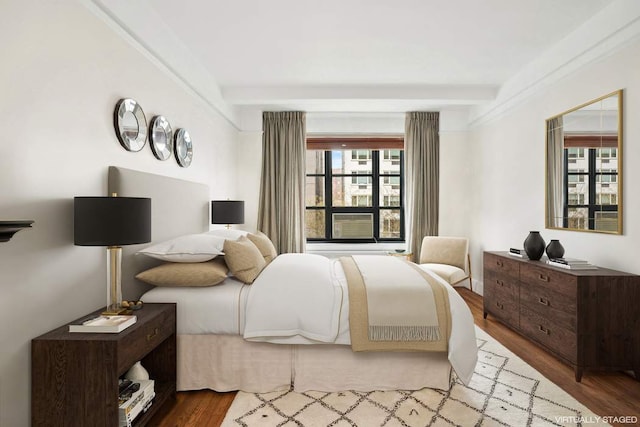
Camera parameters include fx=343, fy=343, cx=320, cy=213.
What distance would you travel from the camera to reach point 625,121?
102 inches

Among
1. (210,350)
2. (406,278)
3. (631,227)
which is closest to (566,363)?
(631,227)

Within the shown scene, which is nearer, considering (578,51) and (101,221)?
(101,221)

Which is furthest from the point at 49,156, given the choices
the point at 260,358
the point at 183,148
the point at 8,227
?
the point at 260,358

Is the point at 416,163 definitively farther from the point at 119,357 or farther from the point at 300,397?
the point at 119,357

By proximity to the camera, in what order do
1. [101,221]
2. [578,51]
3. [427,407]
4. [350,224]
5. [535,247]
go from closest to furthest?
[101,221], [427,407], [578,51], [535,247], [350,224]

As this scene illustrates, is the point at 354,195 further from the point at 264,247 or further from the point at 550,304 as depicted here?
the point at 550,304

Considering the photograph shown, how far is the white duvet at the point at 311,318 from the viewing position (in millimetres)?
2188

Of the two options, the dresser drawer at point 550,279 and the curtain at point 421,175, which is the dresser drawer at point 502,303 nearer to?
the dresser drawer at point 550,279

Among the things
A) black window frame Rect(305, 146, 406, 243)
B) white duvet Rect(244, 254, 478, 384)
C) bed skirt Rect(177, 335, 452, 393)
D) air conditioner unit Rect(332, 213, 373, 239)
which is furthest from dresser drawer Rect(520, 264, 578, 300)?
air conditioner unit Rect(332, 213, 373, 239)

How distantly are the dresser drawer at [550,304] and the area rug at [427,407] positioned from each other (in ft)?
1.54

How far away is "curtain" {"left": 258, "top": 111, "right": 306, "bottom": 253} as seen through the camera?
5121 millimetres

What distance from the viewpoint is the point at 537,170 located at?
364 centimetres

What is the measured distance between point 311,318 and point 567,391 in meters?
1.79

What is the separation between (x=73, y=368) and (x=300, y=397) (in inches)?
50.9
